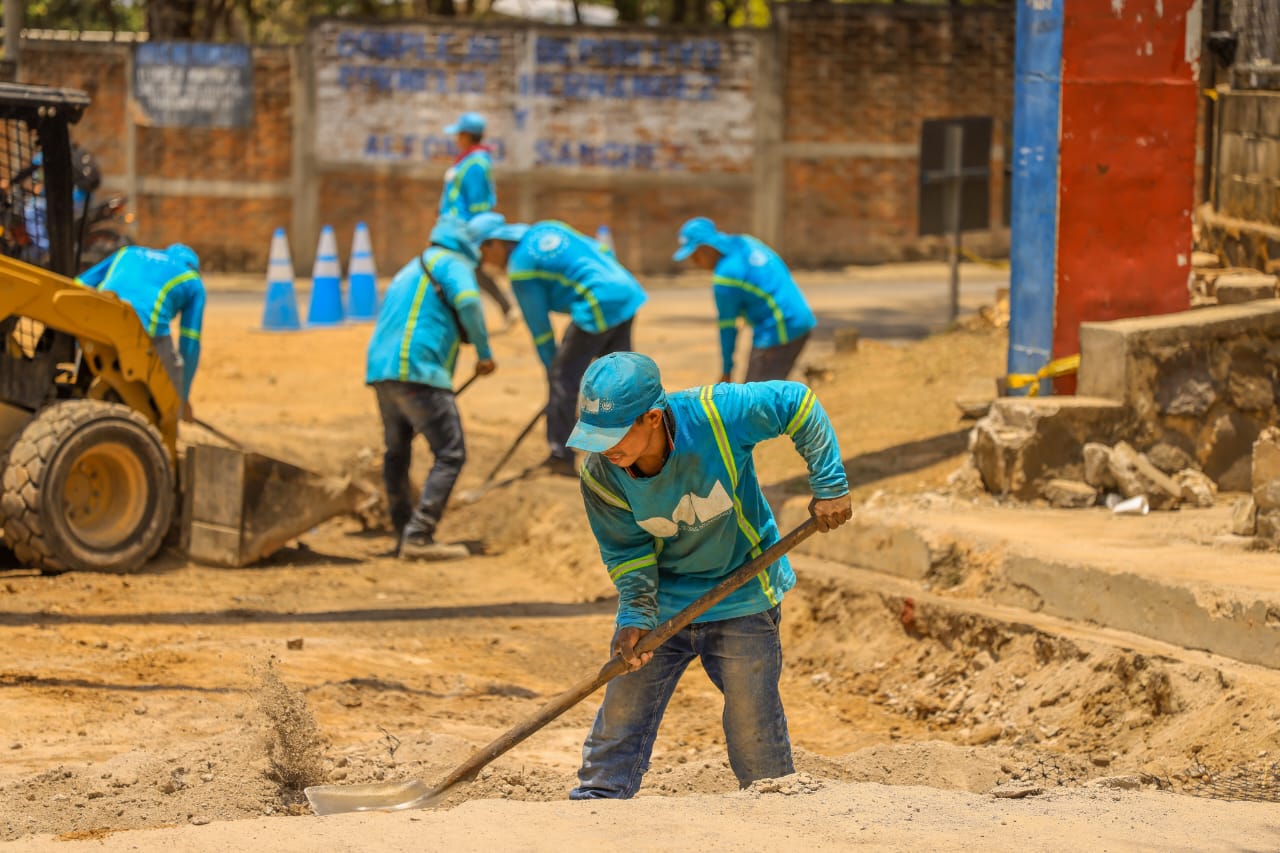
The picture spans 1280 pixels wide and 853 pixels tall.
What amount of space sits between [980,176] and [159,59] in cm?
1067

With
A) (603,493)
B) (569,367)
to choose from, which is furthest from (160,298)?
(603,493)

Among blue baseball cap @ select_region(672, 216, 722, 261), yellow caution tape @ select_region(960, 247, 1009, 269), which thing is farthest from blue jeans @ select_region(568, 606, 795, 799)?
yellow caution tape @ select_region(960, 247, 1009, 269)

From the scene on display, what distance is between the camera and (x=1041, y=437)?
29.7 feet

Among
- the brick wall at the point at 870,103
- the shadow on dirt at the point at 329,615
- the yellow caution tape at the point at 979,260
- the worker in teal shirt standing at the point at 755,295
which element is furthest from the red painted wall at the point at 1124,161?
the brick wall at the point at 870,103

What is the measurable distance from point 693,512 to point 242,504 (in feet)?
16.9

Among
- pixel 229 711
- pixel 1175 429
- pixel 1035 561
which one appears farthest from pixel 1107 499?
pixel 229 711

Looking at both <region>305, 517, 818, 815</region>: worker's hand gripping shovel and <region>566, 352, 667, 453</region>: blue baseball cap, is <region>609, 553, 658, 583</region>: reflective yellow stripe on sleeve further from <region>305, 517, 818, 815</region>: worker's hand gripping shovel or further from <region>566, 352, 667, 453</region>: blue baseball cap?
<region>566, 352, 667, 453</region>: blue baseball cap

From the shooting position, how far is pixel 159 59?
21.4 metres

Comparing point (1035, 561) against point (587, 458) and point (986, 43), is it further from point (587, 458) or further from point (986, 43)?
point (986, 43)

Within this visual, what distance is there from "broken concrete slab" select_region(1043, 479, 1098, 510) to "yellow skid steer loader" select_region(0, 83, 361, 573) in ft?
13.2

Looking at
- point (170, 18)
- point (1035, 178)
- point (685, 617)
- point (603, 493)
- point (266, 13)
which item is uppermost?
point (266, 13)

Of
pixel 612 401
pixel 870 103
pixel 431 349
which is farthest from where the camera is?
pixel 870 103

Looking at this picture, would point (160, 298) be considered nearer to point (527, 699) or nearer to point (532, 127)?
point (527, 699)

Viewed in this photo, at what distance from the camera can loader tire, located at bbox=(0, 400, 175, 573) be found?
8.88 meters
